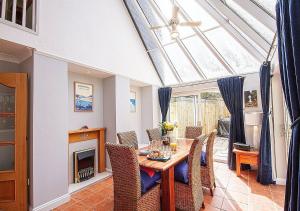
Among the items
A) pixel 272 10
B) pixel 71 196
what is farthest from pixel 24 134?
pixel 272 10

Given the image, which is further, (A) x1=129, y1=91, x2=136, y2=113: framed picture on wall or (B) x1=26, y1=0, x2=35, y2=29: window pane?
(A) x1=129, y1=91, x2=136, y2=113: framed picture on wall

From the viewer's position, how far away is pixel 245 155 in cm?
331

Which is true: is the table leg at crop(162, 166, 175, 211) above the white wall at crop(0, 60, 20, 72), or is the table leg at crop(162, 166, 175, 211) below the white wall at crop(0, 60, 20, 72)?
below

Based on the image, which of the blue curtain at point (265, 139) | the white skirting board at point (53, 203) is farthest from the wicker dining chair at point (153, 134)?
the blue curtain at point (265, 139)

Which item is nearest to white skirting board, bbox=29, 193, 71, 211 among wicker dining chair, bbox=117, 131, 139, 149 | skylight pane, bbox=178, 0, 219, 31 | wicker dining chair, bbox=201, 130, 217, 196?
wicker dining chair, bbox=117, 131, 139, 149

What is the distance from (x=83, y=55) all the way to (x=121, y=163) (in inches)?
86.3

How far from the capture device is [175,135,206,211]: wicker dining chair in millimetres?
2068

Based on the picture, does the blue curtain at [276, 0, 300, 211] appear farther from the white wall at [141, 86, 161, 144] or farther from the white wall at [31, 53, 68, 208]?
the white wall at [141, 86, 161, 144]

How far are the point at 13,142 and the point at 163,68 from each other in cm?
427

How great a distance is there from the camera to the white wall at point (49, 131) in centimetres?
232

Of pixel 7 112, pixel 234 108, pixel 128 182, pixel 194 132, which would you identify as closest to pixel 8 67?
pixel 7 112

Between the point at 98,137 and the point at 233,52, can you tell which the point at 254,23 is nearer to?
the point at 233,52

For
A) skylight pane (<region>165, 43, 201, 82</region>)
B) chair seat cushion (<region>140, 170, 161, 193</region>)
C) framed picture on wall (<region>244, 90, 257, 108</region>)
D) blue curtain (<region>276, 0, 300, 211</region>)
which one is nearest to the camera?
blue curtain (<region>276, 0, 300, 211</region>)

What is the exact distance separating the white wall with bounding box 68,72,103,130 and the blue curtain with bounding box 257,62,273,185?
3406 millimetres
